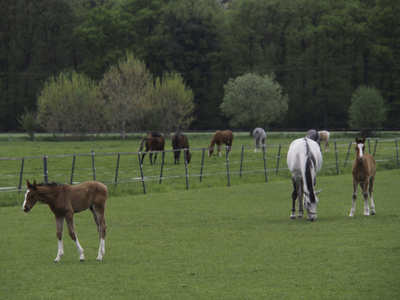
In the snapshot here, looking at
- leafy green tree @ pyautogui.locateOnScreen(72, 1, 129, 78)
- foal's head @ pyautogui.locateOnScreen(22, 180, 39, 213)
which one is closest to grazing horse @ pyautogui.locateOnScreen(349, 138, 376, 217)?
foal's head @ pyautogui.locateOnScreen(22, 180, 39, 213)

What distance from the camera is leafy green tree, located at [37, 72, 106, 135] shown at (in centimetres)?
6806

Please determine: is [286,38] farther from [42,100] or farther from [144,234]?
[144,234]

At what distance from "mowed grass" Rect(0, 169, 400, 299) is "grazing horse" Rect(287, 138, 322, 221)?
48 cm

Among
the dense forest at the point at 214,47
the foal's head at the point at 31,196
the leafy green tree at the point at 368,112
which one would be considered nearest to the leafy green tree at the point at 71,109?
the dense forest at the point at 214,47

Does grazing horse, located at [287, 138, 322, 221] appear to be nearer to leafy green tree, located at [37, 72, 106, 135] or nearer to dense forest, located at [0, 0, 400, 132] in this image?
leafy green tree, located at [37, 72, 106, 135]

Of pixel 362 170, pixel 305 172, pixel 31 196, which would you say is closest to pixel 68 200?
pixel 31 196

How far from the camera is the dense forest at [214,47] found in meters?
81.2

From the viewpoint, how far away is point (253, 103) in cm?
7344

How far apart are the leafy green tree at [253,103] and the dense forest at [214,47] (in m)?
8.56

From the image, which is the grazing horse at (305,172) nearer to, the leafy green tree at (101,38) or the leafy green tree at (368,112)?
the leafy green tree at (368,112)

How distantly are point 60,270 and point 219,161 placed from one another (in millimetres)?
24715

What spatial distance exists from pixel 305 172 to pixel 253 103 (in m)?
58.7

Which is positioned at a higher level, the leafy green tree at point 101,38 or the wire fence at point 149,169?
the leafy green tree at point 101,38

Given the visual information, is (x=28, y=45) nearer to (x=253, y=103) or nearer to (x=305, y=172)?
(x=253, y=103)
